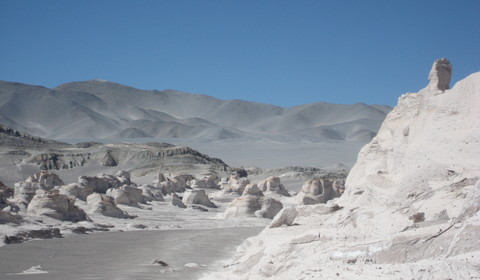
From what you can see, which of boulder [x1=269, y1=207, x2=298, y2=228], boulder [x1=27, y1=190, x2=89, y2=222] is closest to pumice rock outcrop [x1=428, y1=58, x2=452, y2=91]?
boulder [x1=269, y1=207, x2=298, y2=228]

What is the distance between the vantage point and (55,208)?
65.2ft

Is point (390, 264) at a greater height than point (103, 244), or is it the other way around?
point (390, 264)

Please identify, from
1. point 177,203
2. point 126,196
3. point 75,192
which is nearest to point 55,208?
point 75,192

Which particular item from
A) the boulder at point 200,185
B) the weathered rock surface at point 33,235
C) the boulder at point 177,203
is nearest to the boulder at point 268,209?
the boulder at point 177,203

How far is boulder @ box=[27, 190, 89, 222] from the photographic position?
64.4 ft

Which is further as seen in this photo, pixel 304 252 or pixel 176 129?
pixel 176 129

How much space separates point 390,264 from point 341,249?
779mm

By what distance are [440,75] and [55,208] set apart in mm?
12599

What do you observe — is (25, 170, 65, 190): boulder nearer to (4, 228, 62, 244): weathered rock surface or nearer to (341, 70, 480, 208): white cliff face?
(4, 228, 62, 244): weathered rock surface

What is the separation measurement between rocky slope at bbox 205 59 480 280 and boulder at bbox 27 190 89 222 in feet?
33.4

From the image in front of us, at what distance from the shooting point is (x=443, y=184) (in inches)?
317

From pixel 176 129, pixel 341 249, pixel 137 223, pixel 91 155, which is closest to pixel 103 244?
pixel 137 223

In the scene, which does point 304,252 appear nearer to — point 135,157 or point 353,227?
point 353,227

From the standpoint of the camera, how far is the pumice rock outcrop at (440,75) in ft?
38.2
